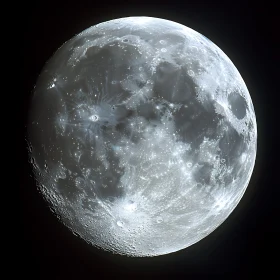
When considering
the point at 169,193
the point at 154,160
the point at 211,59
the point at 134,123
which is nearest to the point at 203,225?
the point at 169,193

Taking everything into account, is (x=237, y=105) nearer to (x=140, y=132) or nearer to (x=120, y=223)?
(x=140, y=132)

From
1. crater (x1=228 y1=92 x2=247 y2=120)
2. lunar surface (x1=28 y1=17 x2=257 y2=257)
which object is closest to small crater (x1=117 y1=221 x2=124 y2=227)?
lunar surface (x1=28 y1=17 x2=257 y2=257)

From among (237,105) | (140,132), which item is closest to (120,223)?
(140,132)

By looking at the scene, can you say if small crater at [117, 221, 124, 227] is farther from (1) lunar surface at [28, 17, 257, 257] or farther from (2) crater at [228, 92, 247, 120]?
(2) crater at [228, 92, 247, 120]

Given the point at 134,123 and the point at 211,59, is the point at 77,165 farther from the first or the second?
the point at 211,59

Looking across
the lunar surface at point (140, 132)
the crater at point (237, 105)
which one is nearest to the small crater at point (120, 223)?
the lunar surface at point (140, 132)

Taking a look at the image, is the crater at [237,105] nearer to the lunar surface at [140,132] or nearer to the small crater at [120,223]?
the lunar surface at [140,132]

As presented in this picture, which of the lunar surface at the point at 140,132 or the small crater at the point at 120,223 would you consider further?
the small crater at the point at 120,223

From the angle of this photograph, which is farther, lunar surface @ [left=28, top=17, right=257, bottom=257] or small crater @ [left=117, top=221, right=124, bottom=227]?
small crater @ [left=117, top=221, right=124, bottom=227]
